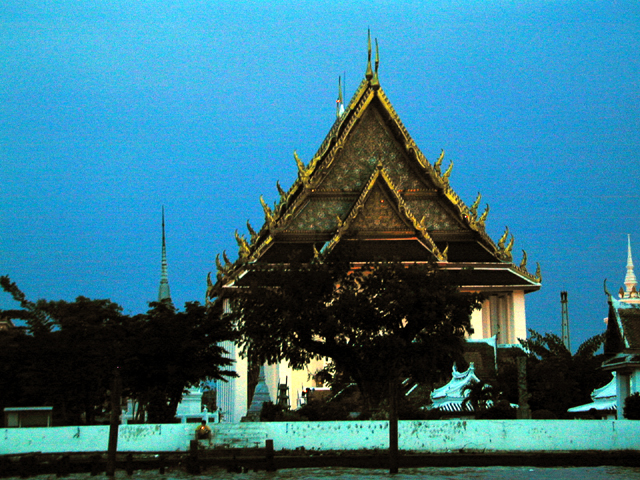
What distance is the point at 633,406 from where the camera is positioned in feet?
73.6

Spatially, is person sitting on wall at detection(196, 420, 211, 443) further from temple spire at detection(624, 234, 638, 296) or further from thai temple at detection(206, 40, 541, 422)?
temple spire at detection(624, 234, 638, 296)

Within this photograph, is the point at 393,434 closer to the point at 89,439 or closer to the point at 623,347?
the point at 623,347

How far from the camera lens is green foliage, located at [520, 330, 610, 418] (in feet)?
89.7

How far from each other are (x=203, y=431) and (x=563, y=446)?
751 cm

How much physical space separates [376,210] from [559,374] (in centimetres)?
1004

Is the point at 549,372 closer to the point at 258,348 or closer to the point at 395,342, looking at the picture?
the point at 395,342

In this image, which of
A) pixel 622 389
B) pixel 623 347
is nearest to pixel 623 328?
pixel 623 347

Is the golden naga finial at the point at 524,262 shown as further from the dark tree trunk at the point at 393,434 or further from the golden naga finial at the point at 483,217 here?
the dark tree trunk at the point at 393,434

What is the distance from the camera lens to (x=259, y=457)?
21688 millimetres

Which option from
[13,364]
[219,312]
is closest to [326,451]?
[219,312]

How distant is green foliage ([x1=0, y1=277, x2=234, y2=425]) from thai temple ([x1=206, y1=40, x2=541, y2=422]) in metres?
6.28

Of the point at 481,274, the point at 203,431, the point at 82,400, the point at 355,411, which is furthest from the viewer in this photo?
the point at 481,274

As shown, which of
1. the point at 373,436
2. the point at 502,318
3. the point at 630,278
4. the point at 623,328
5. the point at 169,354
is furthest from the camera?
the point at 630,278

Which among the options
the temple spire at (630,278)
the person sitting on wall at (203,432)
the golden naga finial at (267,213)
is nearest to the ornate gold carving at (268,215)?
the golden naga finial at (267,213)
